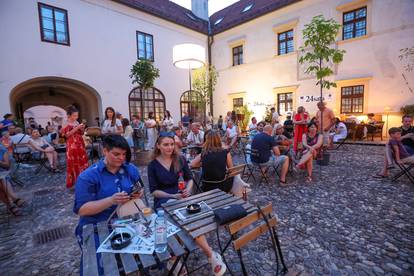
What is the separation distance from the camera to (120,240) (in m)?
1.27

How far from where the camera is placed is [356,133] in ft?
32.1

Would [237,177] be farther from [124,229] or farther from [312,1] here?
[312,1]

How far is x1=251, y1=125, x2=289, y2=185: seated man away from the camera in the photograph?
4.19 metres

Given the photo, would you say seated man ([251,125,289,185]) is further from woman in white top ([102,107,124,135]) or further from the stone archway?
the stone archway

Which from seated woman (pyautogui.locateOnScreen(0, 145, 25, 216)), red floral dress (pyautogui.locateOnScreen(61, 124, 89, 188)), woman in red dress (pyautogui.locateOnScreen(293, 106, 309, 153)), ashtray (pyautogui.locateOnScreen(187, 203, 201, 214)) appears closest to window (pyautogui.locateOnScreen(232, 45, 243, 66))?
woman in red dress (pyautogui.locateOnScreen(293, 106, 309, 153))

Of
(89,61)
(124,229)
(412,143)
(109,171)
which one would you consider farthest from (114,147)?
(89,61)

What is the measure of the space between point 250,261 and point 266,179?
2445mm

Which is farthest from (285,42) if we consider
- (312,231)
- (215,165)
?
(312,231)

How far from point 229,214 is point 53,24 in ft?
38.5

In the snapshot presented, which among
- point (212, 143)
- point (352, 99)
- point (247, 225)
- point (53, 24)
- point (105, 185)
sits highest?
point (53, 24)

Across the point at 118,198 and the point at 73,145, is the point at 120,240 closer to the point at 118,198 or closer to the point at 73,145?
the point at 118,198

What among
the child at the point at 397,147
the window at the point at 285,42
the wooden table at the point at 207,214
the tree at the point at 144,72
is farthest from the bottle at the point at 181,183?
the window at the point at 285,42

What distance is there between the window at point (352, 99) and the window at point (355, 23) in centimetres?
264

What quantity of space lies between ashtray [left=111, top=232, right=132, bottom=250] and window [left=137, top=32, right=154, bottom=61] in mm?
12464
